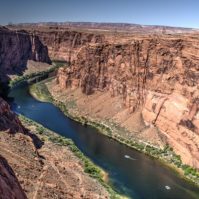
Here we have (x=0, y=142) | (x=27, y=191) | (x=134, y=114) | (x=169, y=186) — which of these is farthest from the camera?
(x=134, y=114)

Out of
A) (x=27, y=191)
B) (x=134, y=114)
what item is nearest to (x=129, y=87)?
(x=134, y=114)

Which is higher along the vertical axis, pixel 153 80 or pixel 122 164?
pixel 153 80

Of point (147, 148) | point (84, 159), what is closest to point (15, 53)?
point (147, 148)

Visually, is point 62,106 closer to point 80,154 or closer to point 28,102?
point 28,102

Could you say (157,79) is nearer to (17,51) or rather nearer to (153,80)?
(153,80)

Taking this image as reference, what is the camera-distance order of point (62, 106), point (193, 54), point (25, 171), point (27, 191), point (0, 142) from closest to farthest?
point (27, 191)
point (25, 171)
point (0, 142)
point (193, 54)
point (62, 106)

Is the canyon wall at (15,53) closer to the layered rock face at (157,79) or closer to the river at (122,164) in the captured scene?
the river at (122,164)

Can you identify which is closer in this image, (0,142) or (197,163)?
(0,142)

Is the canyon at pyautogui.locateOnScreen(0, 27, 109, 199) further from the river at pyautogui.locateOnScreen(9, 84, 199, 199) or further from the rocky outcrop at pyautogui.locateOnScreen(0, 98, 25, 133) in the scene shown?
the river at pyautogui.locateOnScreen(9, 84, 199, 199)
